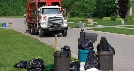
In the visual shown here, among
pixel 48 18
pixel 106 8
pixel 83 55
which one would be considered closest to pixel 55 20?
pixel 48 18

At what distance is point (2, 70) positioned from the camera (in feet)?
33.1

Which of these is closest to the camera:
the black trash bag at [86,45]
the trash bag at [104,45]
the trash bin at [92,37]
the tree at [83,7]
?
the trash bag at [104,45]

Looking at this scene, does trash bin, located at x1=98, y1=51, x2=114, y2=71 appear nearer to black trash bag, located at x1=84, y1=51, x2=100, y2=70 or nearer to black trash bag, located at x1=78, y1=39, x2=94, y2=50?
black trash bag, located at x1=84, y1=51, x2=100, y2=70

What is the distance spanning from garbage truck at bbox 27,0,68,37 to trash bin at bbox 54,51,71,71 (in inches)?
674

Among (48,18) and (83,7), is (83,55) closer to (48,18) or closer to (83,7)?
(48,18)

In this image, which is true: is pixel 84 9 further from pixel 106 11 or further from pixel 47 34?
pixel 47 34

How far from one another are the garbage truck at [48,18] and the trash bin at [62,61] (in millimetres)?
17115

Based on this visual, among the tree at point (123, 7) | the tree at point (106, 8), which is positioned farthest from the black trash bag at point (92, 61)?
the tree at point (106, 8)

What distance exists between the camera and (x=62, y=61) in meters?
8.79

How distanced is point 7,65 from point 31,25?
19291 mm

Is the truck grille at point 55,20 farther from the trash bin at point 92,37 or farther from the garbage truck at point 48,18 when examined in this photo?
the trash bin at point 92,37

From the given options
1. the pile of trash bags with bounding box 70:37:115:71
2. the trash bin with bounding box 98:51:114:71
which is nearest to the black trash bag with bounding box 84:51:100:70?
the pile of trash bags with bounding box 70:37:115:71

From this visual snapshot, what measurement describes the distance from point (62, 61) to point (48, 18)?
683 inches

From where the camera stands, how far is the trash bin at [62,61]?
28.7 feet
